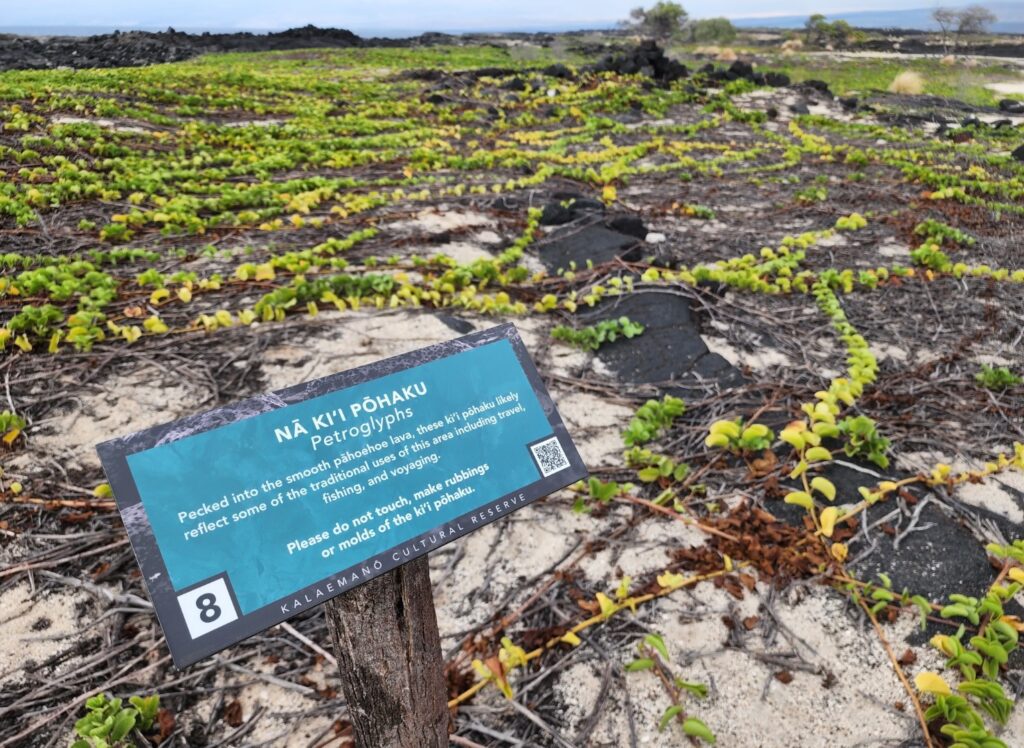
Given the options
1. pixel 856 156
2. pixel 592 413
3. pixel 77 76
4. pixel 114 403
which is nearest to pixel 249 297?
pixel 114 403

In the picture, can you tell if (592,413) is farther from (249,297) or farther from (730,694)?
(249,297)

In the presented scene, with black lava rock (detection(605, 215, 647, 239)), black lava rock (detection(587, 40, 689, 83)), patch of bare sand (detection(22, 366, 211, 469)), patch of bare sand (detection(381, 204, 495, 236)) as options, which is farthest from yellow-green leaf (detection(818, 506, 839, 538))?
black lava rock (detection(587, 40, 689, 83))

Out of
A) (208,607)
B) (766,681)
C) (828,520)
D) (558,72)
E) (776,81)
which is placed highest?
(558,72)

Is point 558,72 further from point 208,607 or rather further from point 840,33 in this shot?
point 840,33

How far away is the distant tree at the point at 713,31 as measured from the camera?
58.2 metres

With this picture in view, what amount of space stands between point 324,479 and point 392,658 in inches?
22.2

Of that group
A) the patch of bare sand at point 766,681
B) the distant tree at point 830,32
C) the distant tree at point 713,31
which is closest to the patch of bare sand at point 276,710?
the patch of bare sand at point 766,681

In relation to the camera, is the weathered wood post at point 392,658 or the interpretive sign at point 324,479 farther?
the weathered wood post at point 392,658

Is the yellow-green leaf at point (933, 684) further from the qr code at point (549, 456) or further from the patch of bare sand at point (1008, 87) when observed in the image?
the patch of bare sand at point (1008, 87)

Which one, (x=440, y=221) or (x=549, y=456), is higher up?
(x=549, y=456)

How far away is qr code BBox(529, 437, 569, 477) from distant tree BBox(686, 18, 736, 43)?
65.8 metres

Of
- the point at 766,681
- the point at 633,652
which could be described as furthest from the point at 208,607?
the point at 766,681

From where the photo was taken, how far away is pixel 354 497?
1.43m

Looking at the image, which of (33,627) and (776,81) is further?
(776,81)
